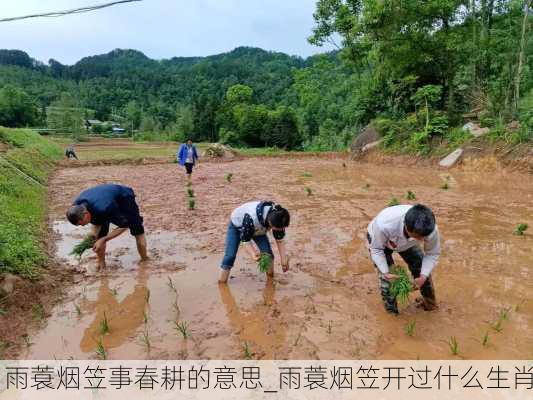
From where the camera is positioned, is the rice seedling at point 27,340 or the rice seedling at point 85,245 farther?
the rice seedling at point 85,245

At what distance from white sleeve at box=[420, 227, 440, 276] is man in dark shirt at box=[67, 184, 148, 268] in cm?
362

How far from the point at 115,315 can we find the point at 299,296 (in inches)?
80.7

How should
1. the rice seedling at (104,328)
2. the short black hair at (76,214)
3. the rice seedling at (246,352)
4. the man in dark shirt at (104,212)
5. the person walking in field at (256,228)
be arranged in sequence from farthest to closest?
1. the man in dark shirt at (104,212)
2. the short black hair at (76,214)
3. the person walking in field at (256,228)
4. the rice seedling at (104,328)
5. the rice seedling at (246,352)

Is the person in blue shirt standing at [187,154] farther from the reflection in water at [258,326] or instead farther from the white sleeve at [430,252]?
the white sleeve at [430,252]

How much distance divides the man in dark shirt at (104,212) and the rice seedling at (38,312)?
902 mm

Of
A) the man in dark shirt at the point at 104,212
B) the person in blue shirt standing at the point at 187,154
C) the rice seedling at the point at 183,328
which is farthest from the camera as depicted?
the person in blue shirt standing at the point at 187,154

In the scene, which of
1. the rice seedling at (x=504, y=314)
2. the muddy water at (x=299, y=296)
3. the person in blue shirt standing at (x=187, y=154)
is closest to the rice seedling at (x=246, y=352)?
the muddy water at (x=299, y=296)

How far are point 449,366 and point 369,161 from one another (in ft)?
59.0

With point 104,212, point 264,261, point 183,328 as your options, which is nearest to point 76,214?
point 104,212

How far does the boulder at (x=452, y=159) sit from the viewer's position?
1600 cm

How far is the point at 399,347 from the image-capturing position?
3.66m

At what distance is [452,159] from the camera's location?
16156 mm

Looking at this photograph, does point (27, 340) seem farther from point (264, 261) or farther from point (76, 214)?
point (264, 261)

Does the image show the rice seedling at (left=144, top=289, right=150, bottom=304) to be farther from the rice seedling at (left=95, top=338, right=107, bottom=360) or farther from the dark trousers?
the dark trousers
